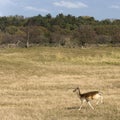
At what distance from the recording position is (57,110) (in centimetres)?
1536

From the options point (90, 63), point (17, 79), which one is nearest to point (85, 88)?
point (17, 79)

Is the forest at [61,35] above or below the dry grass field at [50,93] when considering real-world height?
above

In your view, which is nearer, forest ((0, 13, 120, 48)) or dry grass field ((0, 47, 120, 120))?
dry grass field ((0, 47, 120, 120))

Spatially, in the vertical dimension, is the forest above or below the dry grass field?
above

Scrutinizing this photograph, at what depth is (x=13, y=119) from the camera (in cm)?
1374

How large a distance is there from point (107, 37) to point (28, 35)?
1643 centimetres

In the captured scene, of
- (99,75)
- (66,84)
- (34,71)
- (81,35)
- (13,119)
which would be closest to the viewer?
(13,119)

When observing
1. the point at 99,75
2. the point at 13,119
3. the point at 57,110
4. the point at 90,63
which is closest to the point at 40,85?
the point at 99,75

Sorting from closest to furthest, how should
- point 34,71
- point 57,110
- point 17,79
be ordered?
point 57,110, point 17,79, point 34,71

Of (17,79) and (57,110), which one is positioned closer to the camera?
(57,110)

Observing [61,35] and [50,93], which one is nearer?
[50,93]

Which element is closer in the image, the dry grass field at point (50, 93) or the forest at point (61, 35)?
the dry grass field at point (50, 93)

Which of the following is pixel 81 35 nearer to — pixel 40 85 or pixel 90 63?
pixel 90 63

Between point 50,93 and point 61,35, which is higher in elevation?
point 61,35
